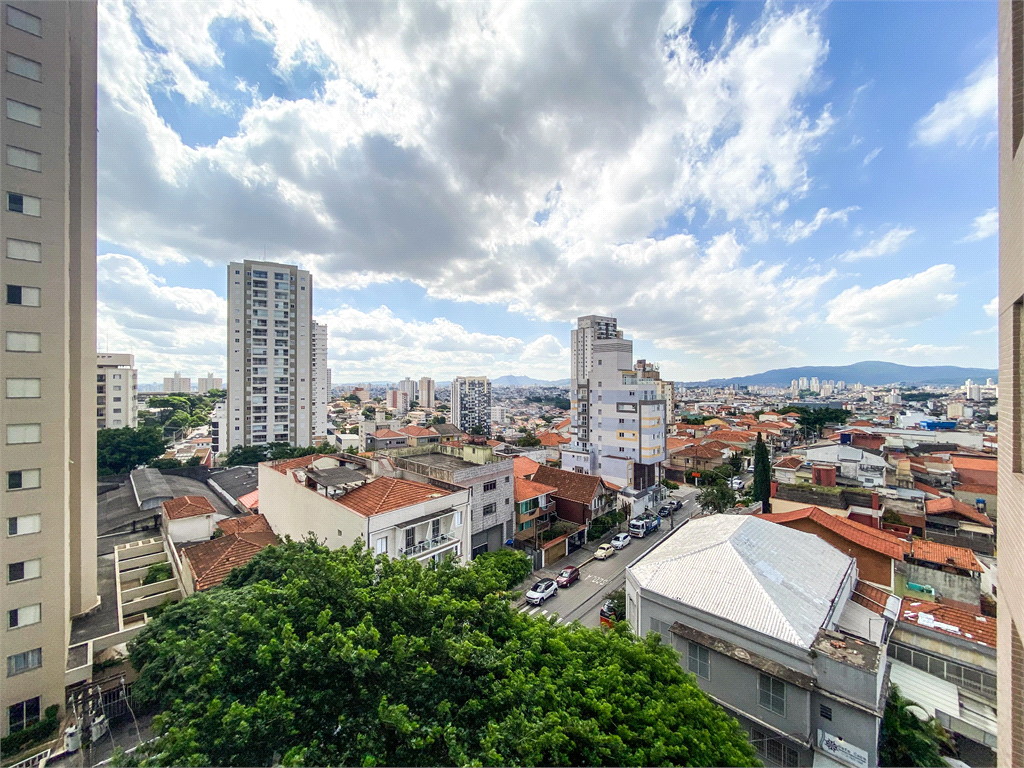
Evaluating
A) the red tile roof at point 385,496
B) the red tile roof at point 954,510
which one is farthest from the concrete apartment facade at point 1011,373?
the red tile roof at point 954,510

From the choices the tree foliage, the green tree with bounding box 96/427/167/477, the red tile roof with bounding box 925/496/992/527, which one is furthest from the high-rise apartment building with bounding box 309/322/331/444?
the red tile roof with bounding box 925/496/992/527

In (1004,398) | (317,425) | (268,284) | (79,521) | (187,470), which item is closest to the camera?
(1004,398)

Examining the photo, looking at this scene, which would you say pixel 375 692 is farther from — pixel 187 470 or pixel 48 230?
pixel 187 470

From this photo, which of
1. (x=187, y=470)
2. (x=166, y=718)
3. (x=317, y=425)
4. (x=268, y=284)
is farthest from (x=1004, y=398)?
(x=317, y=425)

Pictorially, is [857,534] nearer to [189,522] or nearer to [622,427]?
[622,427]

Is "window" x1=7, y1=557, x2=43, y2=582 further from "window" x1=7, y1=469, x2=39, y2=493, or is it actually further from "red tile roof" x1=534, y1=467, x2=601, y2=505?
"red tile roof" x1=534, y1=467, x2=601, y2=505

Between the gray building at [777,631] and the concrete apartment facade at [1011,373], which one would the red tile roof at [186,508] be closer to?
the gray building at [777,631]
